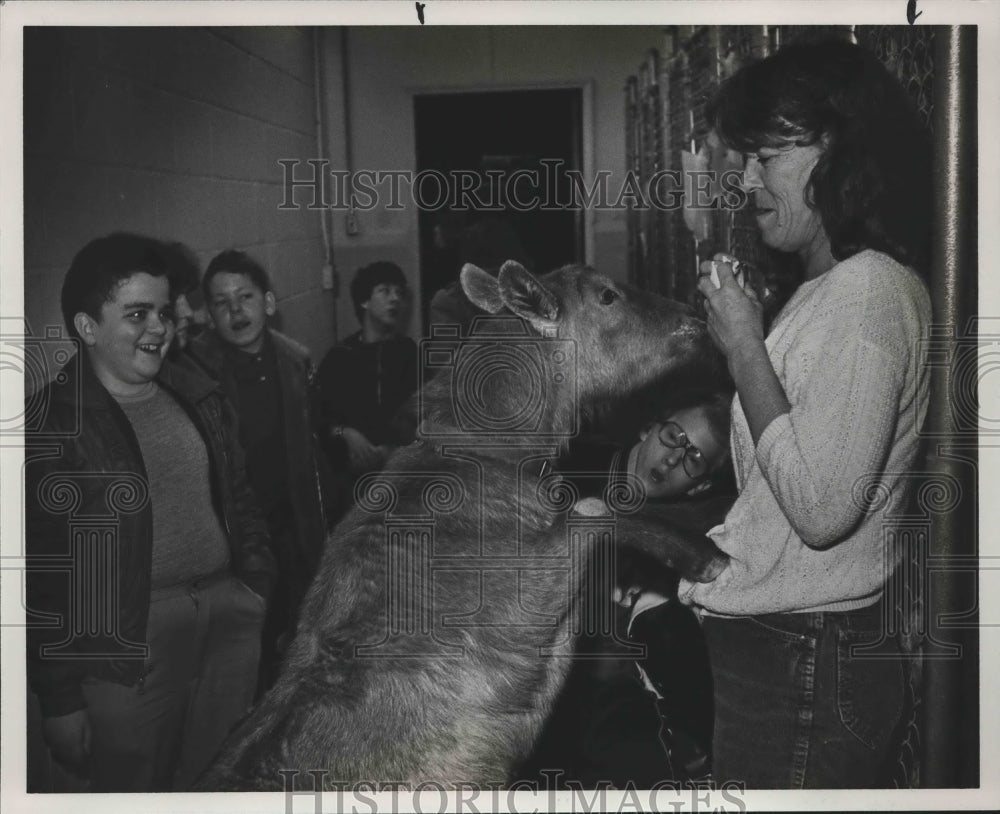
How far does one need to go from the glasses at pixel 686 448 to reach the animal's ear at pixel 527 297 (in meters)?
0.33

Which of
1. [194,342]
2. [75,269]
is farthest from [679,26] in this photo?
[75,269]

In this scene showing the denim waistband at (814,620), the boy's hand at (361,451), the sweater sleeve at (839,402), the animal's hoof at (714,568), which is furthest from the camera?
the boy's hand at (361,451)

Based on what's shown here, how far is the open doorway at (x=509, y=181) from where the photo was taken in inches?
82.7

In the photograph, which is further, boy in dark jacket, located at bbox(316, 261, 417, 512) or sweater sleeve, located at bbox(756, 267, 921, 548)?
boy in dark jacket, located at bbox(316, 261, 417, 512)

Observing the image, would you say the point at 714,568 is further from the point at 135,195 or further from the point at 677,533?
the point at 135,195

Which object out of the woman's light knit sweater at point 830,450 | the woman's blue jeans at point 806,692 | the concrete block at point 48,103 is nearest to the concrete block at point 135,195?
the concrete block at point 48,103

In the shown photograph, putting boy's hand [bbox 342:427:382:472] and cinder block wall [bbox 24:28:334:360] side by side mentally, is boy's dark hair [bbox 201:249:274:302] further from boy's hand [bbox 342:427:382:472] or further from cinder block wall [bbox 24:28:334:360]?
boy's hand [bbox 342:427:382:472]

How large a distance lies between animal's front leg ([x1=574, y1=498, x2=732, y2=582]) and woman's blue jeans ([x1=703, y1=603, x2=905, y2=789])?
122 millimetres

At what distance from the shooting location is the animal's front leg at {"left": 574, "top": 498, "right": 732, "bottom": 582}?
1950 millimetres

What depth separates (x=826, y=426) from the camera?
5.20 ft

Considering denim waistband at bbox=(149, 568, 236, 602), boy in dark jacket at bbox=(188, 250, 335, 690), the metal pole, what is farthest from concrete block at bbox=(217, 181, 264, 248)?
the metal pole

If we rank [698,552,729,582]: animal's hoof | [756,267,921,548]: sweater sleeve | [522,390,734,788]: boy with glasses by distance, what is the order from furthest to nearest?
1. [522,390,734,788]: boy with glasses
2. [698,552,729,582]: animal's hoof
3. [756,267,921,548]: sweater sleeve

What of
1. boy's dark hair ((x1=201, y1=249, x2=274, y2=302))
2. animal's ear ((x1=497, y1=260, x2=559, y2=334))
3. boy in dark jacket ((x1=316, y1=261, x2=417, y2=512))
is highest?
boy's dark hair ((x1=201, y1=249, x2=274, y2=302))

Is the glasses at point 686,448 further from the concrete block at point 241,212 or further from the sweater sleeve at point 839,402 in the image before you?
the concrete block at point 241,212
